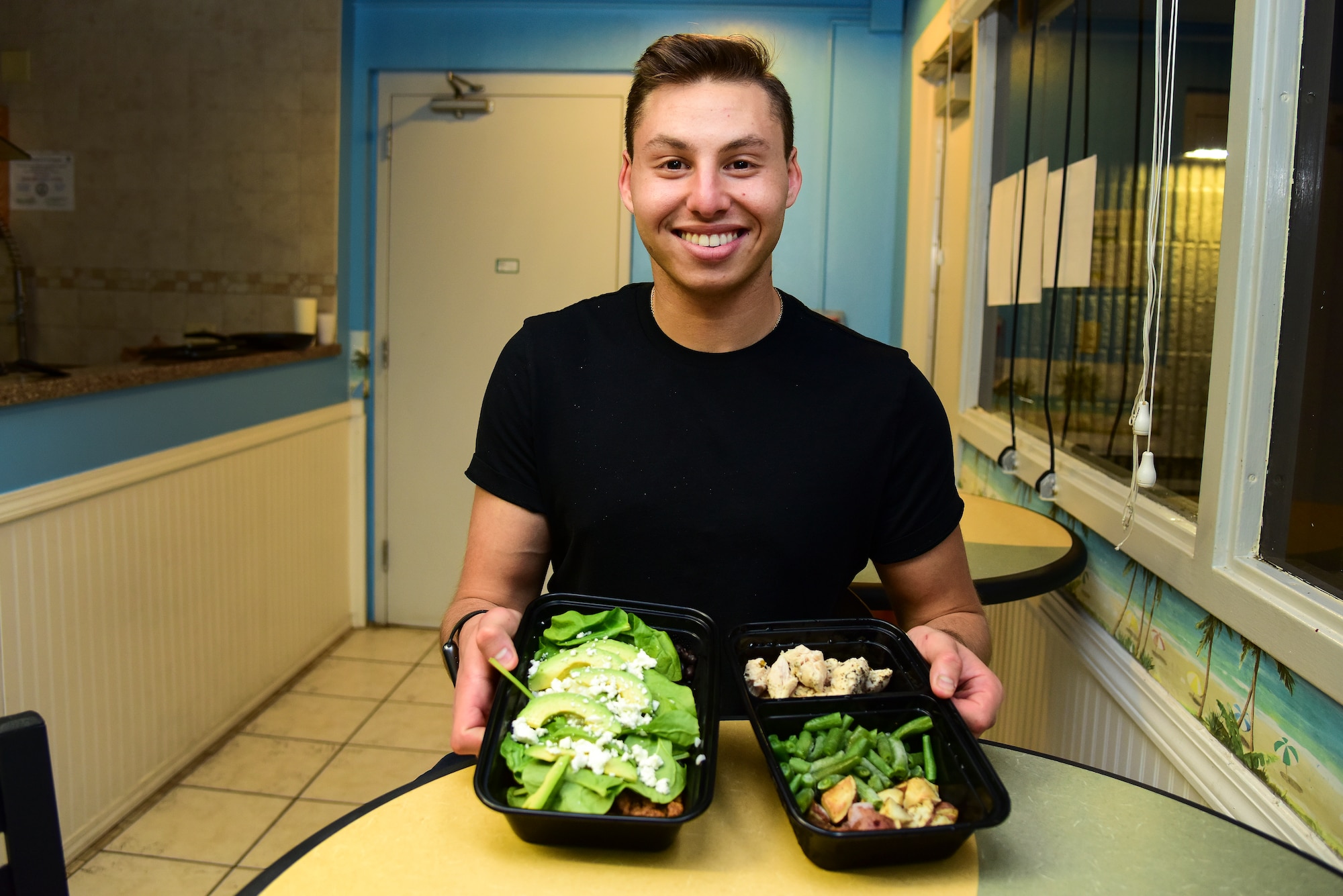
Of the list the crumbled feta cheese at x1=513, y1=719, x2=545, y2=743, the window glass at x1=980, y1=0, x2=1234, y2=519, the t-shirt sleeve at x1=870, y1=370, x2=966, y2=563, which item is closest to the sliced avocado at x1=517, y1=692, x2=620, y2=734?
the crumbled feta cheese at x1=513, y1=719, x2=545, y2=743

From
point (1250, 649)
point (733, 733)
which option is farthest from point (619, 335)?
point (1250, 649)

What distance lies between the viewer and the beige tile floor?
229cm

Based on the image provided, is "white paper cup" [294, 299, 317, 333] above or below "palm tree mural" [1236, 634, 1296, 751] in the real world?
above

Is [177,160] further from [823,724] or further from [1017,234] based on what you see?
[823,724]

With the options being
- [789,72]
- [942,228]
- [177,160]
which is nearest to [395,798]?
[942,228]

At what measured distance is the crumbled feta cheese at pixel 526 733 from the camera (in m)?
0.83

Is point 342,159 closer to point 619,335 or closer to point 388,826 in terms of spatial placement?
point 619,335

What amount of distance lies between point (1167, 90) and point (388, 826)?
1.48m

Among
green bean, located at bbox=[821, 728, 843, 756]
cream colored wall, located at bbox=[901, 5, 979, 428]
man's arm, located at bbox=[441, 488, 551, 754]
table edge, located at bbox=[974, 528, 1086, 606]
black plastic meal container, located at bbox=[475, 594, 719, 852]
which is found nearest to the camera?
black plastic meal container, located at bbox=[475, 594, 719, 852]

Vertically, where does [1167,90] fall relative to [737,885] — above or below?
above

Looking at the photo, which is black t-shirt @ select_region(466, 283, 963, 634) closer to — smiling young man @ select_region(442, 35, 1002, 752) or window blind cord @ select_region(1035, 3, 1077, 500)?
smiling young man @ select_region(442, 35, 1002, 752)

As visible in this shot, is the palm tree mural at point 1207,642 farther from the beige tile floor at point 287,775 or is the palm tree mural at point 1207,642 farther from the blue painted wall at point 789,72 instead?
the blue painted wall at point 789,72

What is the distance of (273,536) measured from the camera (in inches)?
128

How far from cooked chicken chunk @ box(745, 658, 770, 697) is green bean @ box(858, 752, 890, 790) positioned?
0.12 metres
